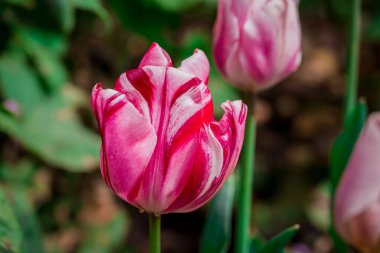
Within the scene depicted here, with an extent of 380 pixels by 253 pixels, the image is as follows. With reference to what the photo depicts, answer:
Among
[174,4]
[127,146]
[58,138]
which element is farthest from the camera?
[174,4]

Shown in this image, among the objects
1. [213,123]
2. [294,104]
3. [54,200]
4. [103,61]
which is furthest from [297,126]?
[213,123]

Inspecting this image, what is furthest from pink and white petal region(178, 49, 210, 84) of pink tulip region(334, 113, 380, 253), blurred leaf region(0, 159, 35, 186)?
blurred leaf region(0, 159, 35, 186)

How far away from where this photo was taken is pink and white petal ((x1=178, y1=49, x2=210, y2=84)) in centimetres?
56

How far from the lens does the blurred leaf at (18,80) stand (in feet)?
3.90

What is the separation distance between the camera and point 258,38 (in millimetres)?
705

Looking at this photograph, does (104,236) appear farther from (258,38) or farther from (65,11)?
(258,38)

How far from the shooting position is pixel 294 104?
2.26 metres

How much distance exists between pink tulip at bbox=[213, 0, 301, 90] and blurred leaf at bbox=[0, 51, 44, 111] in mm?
542

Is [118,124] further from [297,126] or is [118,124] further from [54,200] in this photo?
[297,126]

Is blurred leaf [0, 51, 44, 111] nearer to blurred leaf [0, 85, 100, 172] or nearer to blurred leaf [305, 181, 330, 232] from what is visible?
blurred leaf [0, 85, 100, 172]

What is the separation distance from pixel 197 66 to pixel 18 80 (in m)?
0.69

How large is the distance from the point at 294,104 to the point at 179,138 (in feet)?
5.76

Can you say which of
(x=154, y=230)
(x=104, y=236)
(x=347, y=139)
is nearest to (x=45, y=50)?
(x=104, y=236)

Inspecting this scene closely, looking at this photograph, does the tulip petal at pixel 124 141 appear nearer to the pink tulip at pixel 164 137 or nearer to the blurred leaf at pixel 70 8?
the pink tulip at pixel 164 137
